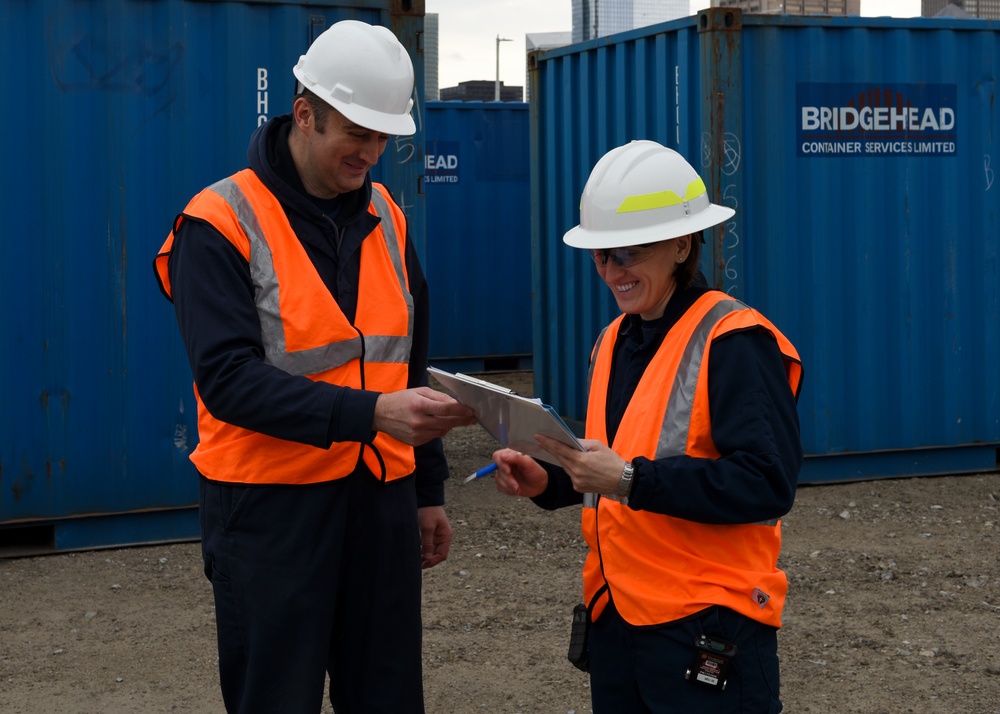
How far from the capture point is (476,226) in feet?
41.0

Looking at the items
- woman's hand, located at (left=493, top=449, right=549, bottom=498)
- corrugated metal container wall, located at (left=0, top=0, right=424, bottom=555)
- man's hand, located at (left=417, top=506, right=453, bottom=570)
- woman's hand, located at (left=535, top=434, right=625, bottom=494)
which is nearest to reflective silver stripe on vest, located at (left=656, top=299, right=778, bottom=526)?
woman's hand, located at (left=535, top=434, right=625, bottom=494)

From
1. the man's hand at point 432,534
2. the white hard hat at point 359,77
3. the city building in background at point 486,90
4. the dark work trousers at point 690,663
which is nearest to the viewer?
the dark work trousers at point 690,663

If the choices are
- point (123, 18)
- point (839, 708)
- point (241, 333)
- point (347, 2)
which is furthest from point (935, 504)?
point (241, 333)

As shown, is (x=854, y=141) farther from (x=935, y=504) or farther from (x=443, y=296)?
(x=443, y=296)

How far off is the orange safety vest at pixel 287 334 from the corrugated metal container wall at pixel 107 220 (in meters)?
3.75

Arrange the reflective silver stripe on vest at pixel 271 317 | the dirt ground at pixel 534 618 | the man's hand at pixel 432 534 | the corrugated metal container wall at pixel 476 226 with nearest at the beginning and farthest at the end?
the reflective silver stripe on vest at pixel 271 317, the man's hand at pixel 432 534, the dirt ground at pixel 534 618, the corrugated metal container wall at pixel 476 226

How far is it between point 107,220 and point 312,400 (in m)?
4.17

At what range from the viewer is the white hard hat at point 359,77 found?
2.75 m

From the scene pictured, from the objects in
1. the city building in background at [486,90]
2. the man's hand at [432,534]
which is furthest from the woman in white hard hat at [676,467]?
the city building in background at [486,90]

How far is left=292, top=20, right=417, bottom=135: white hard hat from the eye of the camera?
9.01 ft

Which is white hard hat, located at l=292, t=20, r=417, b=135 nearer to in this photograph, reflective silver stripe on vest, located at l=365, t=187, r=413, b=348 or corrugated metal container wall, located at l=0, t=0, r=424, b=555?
reflective silver stripe on vest, located at l=365, t=187, r=413, b=348

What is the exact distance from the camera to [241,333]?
2.57m

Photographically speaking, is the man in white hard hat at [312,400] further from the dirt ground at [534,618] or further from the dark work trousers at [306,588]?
the dirt ground at [534,618]

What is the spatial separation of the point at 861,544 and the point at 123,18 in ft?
15.7
